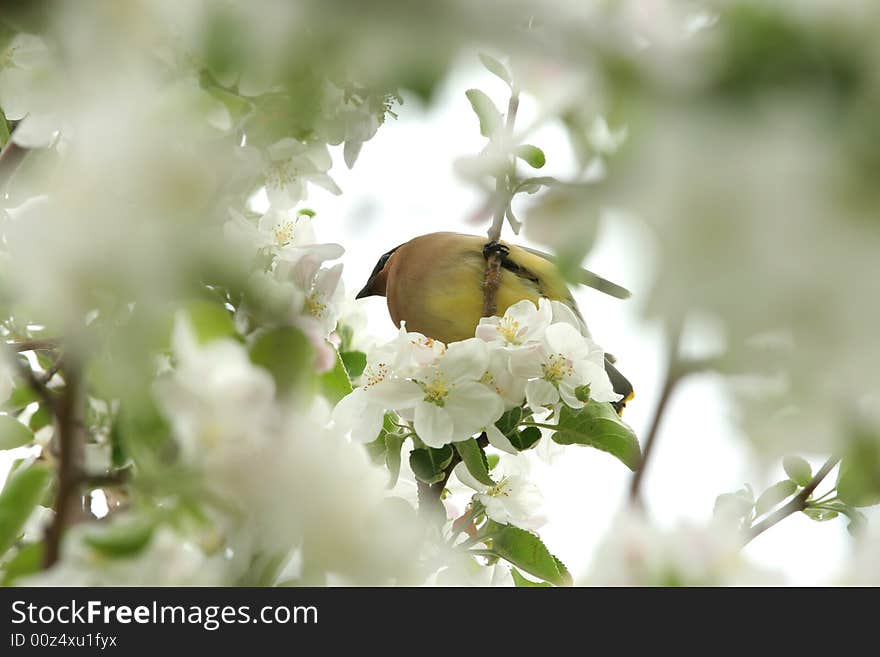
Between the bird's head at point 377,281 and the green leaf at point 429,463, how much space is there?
0.88 m

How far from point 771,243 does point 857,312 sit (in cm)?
3

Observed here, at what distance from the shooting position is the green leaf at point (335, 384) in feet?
1.79

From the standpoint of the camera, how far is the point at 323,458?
329 mm

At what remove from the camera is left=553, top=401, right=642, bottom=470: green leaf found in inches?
28.0

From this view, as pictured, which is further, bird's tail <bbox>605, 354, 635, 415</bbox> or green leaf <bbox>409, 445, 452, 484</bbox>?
bird's tail <bbox>605, 354, 635, 415</bbox>

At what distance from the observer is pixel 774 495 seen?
740mm

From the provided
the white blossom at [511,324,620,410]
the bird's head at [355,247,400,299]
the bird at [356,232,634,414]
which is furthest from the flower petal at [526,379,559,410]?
the bird's head at [355,247,400,299]

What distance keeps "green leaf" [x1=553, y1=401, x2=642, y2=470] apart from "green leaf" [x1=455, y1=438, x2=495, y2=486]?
0.08m

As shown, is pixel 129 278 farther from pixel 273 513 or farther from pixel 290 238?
pixel 290 238

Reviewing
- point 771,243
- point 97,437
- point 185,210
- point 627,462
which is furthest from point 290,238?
point 771,243

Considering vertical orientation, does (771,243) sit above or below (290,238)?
below

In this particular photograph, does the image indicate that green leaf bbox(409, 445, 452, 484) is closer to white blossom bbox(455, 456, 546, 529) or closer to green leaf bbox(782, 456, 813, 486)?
white blossom bbox(455, 456, 546, 529)

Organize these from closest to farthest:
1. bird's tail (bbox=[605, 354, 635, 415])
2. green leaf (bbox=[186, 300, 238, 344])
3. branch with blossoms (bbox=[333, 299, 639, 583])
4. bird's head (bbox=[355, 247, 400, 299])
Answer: green leaf (bbox=[186, 300, 238, 344]) → branch with blossoms (bbox=[333, 299, 639, 583]) → bird's tail (bbox=[605, 354, 635, 415]) → bird's head (bbox=[355, 247, 400, 299])

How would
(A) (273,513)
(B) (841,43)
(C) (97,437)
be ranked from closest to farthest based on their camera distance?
(B) (841,43)
(A) (273,513)
(C) (97,437)
